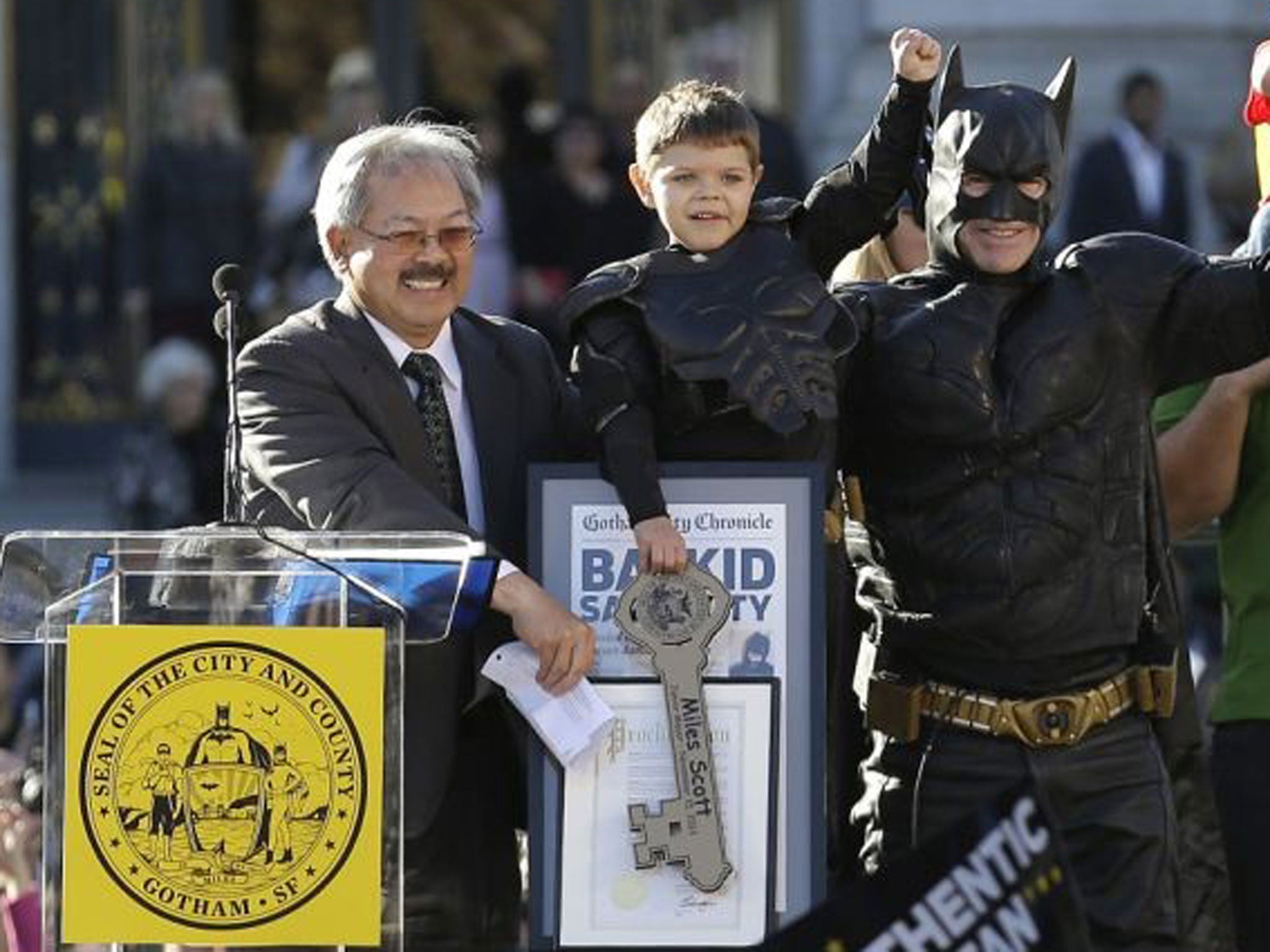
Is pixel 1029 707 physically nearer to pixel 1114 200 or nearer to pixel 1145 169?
pixel 1114 200

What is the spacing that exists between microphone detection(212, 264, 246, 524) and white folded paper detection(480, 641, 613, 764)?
1.73ft

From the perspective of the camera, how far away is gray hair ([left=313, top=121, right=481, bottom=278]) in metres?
6.09

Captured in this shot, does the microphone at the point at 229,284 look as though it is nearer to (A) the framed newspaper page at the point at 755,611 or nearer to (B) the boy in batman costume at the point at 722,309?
(B) the boy in batman costume at the point at 722,309

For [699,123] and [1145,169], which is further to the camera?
[1145,169]

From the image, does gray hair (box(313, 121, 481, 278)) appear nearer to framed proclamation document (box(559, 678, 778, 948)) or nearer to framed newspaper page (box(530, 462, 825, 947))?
framed newspaper page (box(530, 462, 825, 947))

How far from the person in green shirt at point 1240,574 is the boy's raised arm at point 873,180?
2.64 ft

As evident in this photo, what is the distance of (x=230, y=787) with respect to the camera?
553 cm

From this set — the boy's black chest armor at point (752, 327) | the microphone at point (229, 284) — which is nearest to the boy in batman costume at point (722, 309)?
the boy's black chest armor at point (752, 327)

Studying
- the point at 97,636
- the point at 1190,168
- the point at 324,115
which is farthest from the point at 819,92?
the point at 97,636

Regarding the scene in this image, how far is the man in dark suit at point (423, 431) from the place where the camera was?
6.02 meters

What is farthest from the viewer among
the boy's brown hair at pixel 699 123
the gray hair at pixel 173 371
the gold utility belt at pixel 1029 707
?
the gray hair at pixel 173 371

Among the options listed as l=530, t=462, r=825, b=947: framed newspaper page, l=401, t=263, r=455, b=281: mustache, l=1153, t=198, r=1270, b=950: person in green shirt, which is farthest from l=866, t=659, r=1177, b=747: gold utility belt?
l=401, t=263, r=455, b=281: mustache

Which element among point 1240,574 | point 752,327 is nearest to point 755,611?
point 752,327

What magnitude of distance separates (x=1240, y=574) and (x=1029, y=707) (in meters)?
0.79
